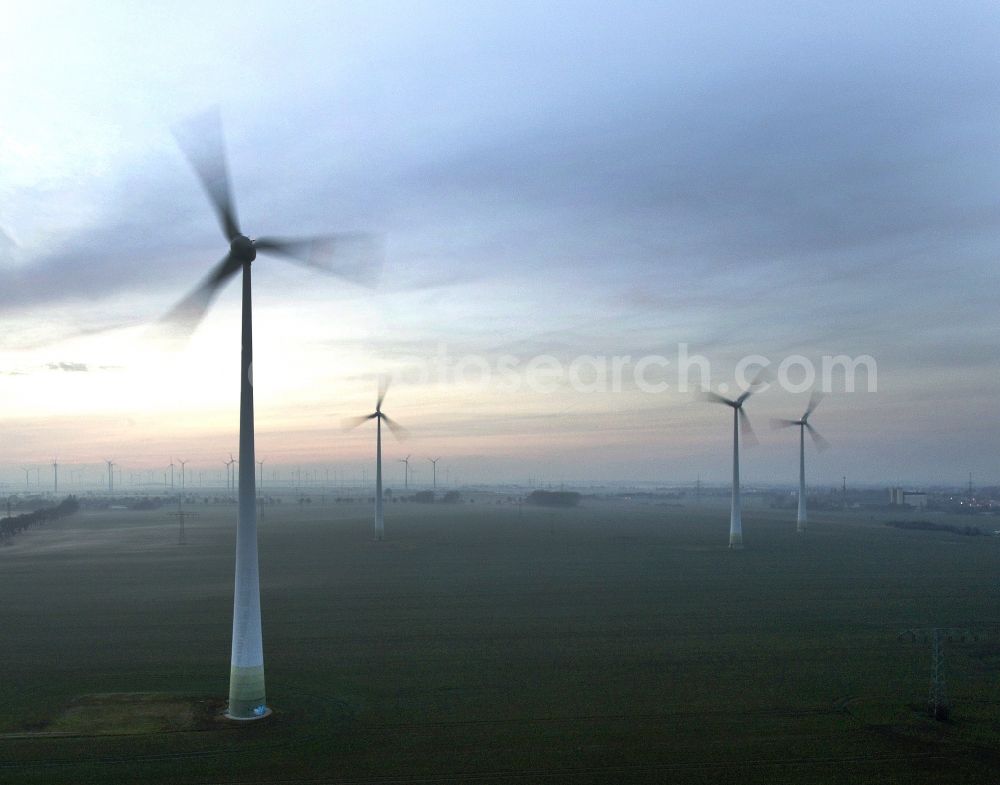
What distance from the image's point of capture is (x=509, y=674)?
Answer: 1436 inches

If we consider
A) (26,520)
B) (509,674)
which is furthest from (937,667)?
(26,520)

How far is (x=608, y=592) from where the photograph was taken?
2466 inches

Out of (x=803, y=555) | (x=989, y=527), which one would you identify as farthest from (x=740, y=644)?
(x=989, y=527)

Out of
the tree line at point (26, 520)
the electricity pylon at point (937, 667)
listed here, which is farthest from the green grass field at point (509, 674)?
the tree line at point (26, 520)

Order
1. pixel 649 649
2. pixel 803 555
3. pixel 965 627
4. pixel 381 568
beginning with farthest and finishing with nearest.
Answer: pixel 803 555, pixel 381 568, pixel 965 627, pixel 649 649

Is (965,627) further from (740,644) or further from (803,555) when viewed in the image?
(803,555)

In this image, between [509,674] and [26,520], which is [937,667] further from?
[26,520]

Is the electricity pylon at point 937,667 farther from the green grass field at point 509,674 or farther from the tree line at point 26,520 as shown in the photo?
the tree line at point 26,520

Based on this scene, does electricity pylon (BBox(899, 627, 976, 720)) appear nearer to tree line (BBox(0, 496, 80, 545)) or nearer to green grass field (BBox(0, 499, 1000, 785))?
green grass field (BBox(0, 499, 1000, 785))

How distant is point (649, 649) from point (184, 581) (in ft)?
141

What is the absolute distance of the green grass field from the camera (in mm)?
25562

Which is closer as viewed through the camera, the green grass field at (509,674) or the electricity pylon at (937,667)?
the green grass field at (509,674)

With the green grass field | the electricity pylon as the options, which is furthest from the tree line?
the electricity pylon

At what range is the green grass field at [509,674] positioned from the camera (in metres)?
25.6
